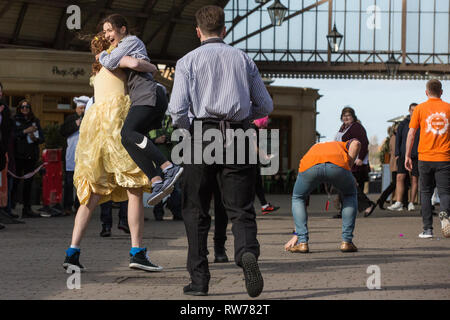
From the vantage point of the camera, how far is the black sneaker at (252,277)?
508 centimetres

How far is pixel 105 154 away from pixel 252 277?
6.40 ft

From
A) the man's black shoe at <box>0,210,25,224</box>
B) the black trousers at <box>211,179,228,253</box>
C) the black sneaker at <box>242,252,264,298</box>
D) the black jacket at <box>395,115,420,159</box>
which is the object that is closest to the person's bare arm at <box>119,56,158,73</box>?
the black trousers at <box>211,179,228,253</box>

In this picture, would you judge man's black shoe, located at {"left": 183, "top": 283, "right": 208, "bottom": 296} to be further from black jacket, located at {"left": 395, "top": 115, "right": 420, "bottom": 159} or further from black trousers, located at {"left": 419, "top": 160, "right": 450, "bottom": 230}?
black jacket, located at {"left": 395, "top": 115, "right": 420, "bottom": 159}

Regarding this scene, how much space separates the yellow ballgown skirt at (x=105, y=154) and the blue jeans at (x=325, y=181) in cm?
213

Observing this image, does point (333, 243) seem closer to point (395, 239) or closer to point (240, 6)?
point (395, 239)

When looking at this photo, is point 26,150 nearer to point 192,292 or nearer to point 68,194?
point 68,194

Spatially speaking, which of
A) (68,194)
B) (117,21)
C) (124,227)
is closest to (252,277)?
(117,21)

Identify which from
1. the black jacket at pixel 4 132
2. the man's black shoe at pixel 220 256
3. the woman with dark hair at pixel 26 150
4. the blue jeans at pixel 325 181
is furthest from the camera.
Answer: the woman with dark hair at pixel 26 150

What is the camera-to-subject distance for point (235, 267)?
6.97m

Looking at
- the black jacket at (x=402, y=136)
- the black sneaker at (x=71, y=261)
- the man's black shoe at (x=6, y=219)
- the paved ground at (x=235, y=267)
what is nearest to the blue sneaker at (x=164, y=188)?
the paved ground at (x=235, y=267)

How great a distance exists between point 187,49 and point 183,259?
2819 centimetres

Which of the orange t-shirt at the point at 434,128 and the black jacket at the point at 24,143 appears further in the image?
the black jacket at the point at 24,143

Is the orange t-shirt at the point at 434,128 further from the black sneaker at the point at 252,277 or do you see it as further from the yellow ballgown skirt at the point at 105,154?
the black sneaker at the point at 252,277

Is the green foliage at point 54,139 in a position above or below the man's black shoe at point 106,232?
above
